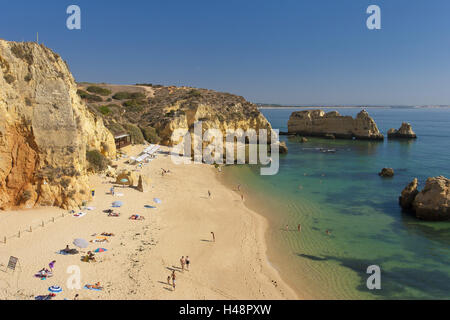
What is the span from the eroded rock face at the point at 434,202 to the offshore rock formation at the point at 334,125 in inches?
1837

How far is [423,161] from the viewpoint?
38.8 metres

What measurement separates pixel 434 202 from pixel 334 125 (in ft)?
166

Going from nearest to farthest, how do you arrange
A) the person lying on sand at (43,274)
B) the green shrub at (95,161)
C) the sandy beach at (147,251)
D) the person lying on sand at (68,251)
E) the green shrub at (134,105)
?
the person lying on sand at (43,274) → the sandy beach at (147,251) → the person lying on sand at (68,251) → the green shrub at (95,161) → the green shrub at (134,105)

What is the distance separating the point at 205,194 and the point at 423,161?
32240 mm

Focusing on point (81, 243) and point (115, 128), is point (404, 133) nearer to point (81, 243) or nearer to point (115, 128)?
point (115, 128)

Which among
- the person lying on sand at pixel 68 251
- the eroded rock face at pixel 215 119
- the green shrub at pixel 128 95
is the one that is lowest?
the person lying on sand at pixel 68 251

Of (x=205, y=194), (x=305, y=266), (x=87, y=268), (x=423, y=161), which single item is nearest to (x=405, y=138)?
(x=423, y=161)

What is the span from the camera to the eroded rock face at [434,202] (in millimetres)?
18328

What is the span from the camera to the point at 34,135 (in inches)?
601

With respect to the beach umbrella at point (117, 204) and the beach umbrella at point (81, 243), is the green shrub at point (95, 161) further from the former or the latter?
the beach umbrella at point (81, 243)

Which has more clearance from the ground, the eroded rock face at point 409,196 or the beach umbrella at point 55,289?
the eroded rock face at point 409,196

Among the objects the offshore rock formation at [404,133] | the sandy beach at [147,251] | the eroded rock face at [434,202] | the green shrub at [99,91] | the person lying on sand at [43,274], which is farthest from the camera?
the offshore rock formation at [404,133]

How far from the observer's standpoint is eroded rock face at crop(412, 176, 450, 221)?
60.1 feet

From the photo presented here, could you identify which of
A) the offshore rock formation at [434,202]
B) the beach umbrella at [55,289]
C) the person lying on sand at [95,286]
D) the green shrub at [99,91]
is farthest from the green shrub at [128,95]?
the beach umbrella at [55,289]
